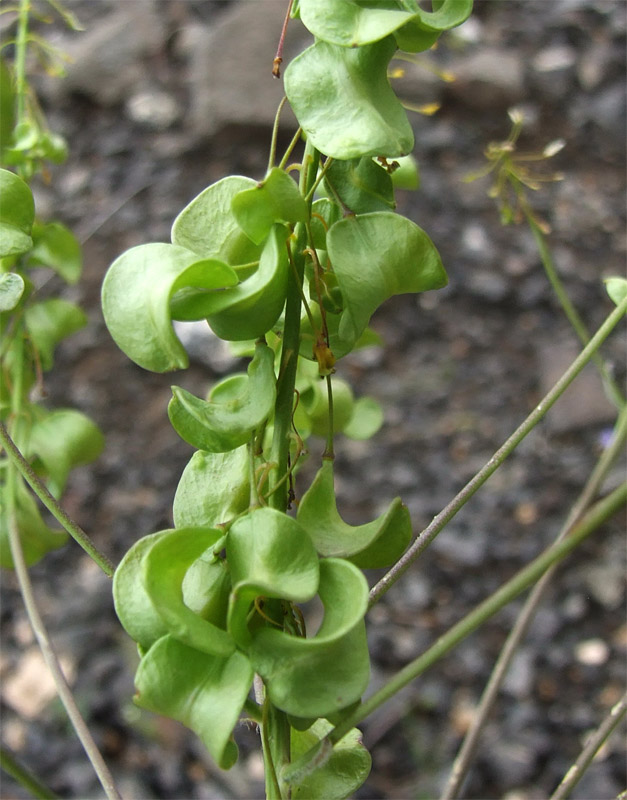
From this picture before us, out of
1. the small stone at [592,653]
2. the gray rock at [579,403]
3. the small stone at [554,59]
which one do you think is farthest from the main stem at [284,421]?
the small stone at [554,59]

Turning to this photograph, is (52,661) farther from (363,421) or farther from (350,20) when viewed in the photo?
(350,20)

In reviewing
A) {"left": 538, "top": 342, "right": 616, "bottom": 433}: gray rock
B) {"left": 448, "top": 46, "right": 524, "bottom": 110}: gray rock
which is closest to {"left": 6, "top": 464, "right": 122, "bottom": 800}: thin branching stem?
{"left": 538, "top": 342, "right": 616, "bottom": 433}: gray rock

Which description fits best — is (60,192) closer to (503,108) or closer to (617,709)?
(503,108)

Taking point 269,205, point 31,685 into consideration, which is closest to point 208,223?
point 269,205

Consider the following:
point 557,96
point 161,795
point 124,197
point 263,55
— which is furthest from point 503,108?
point 161,795

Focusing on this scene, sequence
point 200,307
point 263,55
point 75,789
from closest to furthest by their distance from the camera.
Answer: point 200,307, point 75,789, point 263,55

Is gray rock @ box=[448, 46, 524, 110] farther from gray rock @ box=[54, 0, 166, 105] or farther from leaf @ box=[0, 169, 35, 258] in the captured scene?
leaf @ box=[0, 169, 35, 258]
